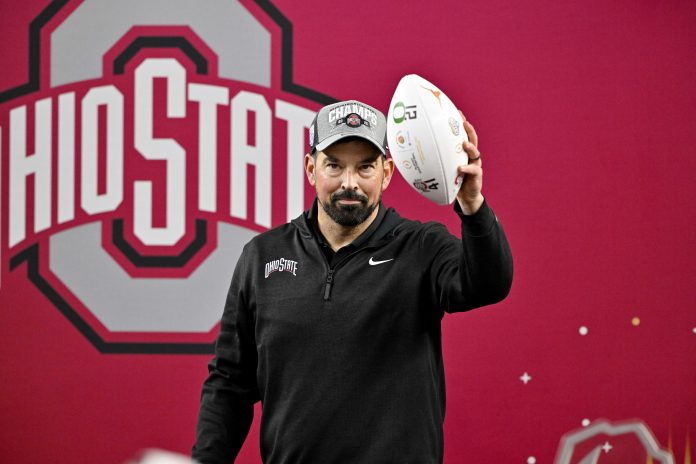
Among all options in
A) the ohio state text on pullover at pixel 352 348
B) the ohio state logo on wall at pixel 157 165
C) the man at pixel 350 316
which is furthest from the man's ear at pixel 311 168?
the ohio state logo on wall at pixel 157 165

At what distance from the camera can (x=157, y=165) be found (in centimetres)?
238

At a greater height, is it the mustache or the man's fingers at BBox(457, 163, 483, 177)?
the man's fingers at BBox(457, 163, 483, 177)

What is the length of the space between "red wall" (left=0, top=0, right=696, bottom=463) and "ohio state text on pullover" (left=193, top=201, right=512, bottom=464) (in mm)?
968

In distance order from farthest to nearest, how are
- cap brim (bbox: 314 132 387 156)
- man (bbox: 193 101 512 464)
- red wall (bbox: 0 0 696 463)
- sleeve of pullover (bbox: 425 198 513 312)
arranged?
red wall (bbox: 0 0 696 463)
cap brim (bbox: 314 132 387 156)
man (bbox: 193 101 512 464)
sleeve of pullover (bbox: 425 198 513 312)

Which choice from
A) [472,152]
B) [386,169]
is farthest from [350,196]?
[472,152]

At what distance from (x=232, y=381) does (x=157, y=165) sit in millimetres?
1147

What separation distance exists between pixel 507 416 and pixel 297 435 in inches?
46.2

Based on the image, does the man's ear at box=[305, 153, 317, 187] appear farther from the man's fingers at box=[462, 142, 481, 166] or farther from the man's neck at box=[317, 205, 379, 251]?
the man's fingers at box=[462, 142, 481, 166]

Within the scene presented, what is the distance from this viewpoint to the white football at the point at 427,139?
1.22m

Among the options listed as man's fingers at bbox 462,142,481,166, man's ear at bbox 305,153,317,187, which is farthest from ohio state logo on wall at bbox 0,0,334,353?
man's fingers at bbox 462,142,481,166

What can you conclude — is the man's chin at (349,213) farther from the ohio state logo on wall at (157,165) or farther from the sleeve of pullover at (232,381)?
the ohio state logo on wall at (157,165)

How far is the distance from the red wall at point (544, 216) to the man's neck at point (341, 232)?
923mm

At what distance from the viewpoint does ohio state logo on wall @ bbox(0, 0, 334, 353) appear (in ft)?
7.77

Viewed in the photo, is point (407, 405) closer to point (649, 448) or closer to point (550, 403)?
point (550, 403)
